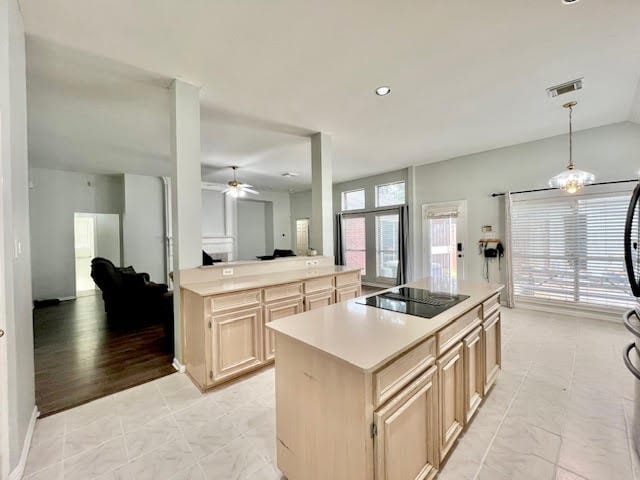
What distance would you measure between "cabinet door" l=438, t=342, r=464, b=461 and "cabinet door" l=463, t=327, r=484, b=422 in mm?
66

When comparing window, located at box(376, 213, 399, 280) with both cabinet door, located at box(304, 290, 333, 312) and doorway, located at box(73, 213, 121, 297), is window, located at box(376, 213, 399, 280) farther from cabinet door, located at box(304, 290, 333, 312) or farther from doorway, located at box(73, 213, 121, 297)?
doorway, located at box(73, 213, 121, 297)

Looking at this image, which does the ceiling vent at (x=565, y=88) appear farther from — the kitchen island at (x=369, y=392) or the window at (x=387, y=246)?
the window at (x=387, y=246)

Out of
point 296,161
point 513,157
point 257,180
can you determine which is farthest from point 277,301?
point 257,180

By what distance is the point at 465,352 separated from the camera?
1.70m

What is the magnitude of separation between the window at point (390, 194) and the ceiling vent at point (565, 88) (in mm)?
3591

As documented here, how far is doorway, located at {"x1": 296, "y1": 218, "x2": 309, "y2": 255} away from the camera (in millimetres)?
8961

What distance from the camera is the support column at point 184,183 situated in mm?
2582

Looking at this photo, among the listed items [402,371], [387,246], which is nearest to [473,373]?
[402,371]

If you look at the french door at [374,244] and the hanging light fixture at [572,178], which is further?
the french door at [374,244]

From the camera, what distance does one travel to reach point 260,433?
1.84 meters

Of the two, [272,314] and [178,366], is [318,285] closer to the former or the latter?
[272,314]

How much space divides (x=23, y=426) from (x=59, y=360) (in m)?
1.54

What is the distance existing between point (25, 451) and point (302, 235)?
767 cm

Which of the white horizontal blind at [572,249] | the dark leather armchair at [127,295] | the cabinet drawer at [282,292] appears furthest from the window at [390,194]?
the dark leather armchair at [127,295]
